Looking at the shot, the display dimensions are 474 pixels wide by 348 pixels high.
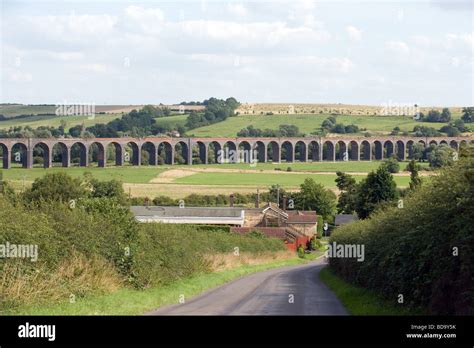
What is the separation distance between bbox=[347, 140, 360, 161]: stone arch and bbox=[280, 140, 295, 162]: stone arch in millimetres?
11473

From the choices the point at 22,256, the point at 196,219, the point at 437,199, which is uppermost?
the point at 437,199

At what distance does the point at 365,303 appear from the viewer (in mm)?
26375

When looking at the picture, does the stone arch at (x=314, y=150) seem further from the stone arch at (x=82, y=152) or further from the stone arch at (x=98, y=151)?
the stone arch at (x=82, y=152)

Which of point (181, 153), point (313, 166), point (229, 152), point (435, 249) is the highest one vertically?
point (435, 249)

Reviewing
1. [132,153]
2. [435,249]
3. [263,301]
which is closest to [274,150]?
[132,153]

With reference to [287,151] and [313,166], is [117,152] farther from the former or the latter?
[287,151]

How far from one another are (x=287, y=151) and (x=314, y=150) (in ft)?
17.2

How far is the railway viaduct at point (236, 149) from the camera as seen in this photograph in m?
160

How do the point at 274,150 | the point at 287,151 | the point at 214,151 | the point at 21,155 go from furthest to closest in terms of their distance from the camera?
the point at 287,151
the point at 274,150
the point at 214,151
the point at 21,155

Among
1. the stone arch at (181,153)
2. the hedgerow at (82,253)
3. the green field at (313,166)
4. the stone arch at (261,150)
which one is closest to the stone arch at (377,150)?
the green field at (313,166)

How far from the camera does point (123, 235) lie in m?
30.9

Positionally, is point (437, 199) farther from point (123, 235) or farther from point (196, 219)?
point (196, 219)
